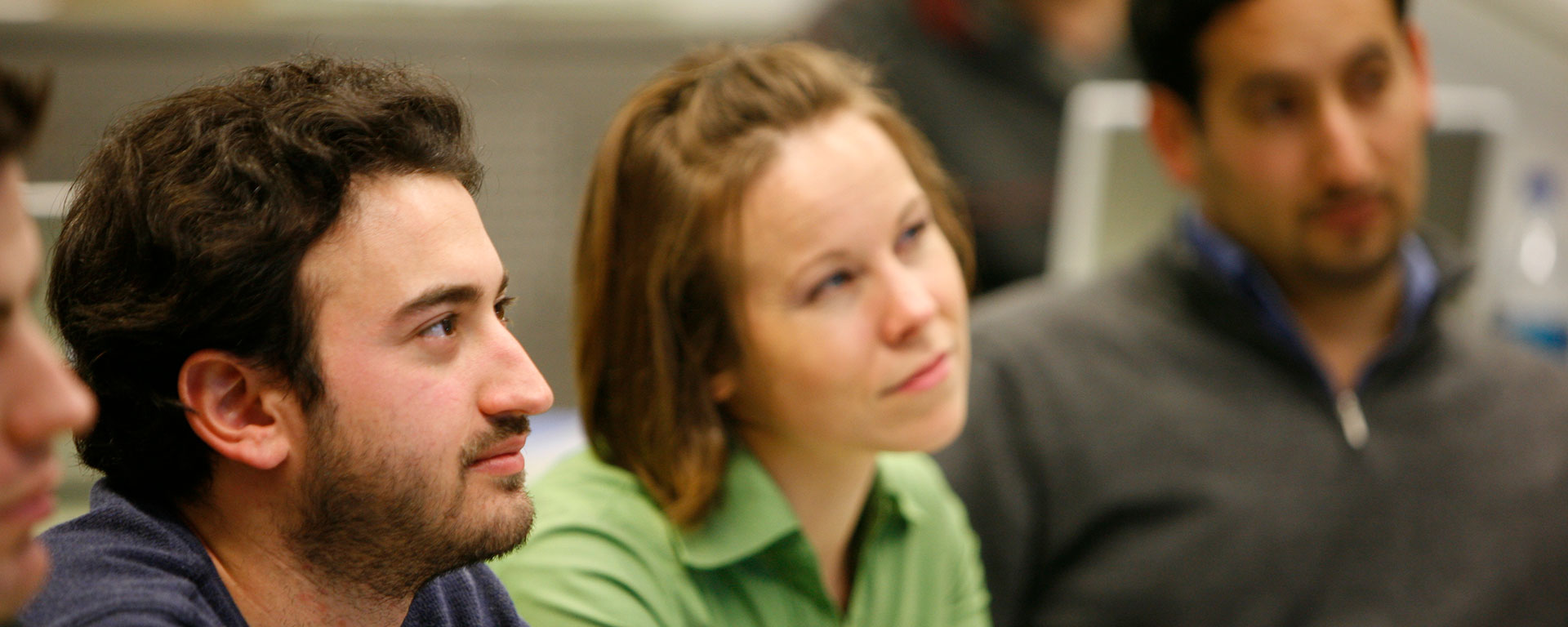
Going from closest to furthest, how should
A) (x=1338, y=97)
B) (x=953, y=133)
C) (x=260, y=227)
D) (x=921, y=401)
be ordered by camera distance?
(x=260, y=227), (x=921, y=401), (x=1338, y=97), (x=953, y=133)

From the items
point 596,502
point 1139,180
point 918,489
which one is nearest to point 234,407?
point 596,502

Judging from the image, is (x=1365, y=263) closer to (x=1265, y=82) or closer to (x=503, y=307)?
(x=1265, y=82)

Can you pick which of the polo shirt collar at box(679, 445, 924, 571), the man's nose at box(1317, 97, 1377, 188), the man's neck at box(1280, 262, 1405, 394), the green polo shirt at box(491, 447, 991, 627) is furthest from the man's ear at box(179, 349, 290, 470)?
the man's neck at box(1280, 262, 1405, 394)

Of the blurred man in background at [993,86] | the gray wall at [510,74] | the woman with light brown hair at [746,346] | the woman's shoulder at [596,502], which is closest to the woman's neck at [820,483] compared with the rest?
the woman with light brown hair at [746,346]

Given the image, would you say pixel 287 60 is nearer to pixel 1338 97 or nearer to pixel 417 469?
pixel 417 469

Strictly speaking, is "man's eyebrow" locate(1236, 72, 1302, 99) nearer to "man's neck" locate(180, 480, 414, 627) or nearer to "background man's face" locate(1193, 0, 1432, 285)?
"background man's face" locate(1193, 0, 1432, 285)

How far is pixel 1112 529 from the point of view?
55.6 inches

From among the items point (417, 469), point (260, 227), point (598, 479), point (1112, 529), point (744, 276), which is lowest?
point (1112, 529)

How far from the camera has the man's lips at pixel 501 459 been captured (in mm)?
670

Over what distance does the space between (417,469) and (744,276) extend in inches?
15.3

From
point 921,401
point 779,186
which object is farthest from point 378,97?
point 921,401

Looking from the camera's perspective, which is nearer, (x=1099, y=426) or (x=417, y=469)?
(x=417, y=469)

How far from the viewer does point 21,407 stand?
1.51ft

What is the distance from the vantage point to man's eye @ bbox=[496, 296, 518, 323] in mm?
702
